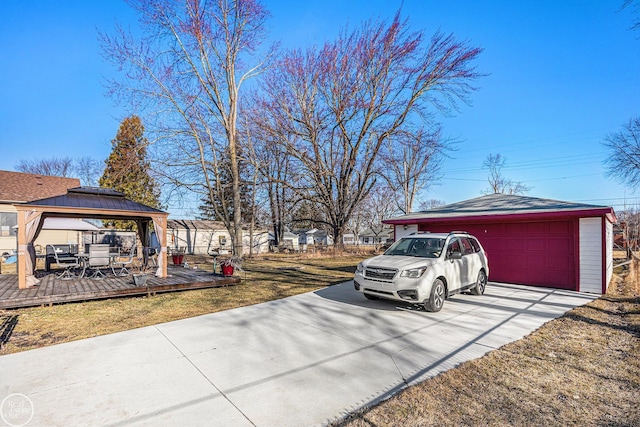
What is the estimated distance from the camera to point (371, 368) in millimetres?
3959

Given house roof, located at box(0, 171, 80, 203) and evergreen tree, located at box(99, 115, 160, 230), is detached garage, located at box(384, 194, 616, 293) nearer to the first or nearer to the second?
evergreen tree, located at box(99, 115, 160, 230)

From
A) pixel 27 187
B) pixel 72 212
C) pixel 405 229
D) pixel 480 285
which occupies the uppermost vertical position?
pixel 27 187

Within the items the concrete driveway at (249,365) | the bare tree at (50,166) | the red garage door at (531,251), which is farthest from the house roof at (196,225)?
the concrete driveway at (249,365)

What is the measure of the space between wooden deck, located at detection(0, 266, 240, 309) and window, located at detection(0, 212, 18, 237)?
14126mm

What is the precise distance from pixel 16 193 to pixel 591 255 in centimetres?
3019

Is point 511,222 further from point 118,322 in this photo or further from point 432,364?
point 118,322

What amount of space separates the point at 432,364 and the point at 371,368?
0.83 m

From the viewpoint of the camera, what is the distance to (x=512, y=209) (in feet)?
35.4

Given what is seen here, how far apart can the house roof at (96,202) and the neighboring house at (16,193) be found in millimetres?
11878

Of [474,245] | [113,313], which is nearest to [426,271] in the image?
[474,245]

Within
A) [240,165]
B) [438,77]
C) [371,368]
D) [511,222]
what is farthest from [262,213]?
[371,368]

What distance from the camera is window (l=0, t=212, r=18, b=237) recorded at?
19.7m

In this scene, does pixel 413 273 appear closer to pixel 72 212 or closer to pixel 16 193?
pixel 72 212

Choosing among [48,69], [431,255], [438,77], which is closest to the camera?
[431,255]
